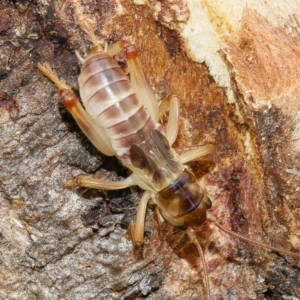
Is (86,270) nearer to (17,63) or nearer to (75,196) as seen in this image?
(75,196)

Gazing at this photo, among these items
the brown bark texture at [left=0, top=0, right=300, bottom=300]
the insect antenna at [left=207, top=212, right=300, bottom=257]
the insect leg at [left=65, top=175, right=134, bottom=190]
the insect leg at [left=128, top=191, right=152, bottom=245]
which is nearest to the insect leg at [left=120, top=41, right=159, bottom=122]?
the brown bark texture at [left=0, top=0, right=300, bottom=300]

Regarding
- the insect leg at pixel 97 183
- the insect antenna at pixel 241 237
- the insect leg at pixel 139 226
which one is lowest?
the insect antenna at pixel 241 237

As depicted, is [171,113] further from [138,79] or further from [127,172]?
[127,172]

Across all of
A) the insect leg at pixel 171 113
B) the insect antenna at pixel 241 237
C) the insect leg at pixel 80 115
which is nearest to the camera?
the insect leg at pixel 80 115

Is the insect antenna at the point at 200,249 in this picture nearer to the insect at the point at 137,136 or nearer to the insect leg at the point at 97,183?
the insect at the point at 137,136

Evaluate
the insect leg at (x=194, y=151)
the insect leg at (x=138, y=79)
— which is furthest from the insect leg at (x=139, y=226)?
the insect leg at (x=138, y=79)

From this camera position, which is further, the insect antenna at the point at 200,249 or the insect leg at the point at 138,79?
the insect antenna at the point at 200,249
